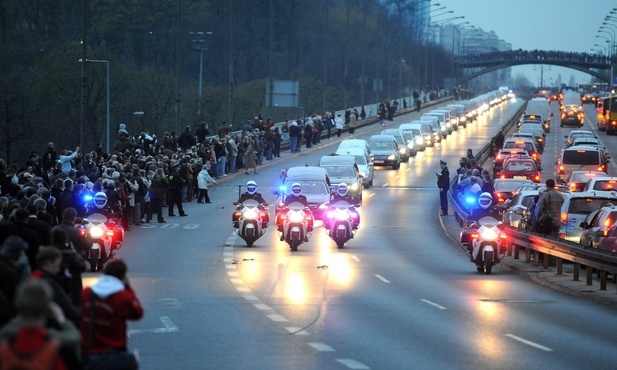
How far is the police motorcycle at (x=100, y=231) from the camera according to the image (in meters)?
26.5

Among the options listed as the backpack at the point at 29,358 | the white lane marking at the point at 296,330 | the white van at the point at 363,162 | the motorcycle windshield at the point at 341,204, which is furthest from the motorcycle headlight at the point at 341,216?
the backpack at the point at 29,358

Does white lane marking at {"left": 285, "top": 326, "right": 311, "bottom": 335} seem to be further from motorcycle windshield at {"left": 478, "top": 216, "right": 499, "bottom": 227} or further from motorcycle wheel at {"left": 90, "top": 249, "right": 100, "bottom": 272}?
motorcycle windshield at {"left": 478, "top": 216, "right": 499, "bottom": 227}

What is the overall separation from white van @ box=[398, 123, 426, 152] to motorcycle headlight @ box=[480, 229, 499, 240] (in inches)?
2115

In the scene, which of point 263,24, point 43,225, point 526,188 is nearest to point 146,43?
point 263,24

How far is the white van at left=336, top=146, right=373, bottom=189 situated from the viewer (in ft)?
194

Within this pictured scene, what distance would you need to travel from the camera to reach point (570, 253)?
2667cm

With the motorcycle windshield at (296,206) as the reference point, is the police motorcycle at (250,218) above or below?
below

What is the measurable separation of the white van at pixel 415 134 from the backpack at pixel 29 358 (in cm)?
7383

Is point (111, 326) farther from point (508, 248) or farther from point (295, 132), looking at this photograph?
point (295, 132)

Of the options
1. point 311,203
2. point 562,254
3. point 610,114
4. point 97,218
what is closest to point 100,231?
point 97,218

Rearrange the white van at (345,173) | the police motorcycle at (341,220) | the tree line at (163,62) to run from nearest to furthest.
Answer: the police motorcycle at (341,220), the white van at (345,173), the tree line at (163,62)

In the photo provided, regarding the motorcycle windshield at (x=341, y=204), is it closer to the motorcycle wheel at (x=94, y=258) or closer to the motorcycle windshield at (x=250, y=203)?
the motorcycle windshield at (x=250, y=203)

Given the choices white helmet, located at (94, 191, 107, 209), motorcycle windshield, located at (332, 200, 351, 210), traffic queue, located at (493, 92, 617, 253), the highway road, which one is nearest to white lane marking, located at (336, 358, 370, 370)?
the highway road

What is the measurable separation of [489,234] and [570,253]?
225 centimetres
